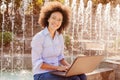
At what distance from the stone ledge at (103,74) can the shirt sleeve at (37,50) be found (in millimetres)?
1602

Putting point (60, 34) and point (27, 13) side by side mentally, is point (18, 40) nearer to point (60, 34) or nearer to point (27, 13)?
point (27, 13)

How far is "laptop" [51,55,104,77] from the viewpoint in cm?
226

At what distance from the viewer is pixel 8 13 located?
1156 cm

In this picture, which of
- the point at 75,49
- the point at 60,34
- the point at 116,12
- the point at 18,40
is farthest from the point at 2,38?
the point at 60,34

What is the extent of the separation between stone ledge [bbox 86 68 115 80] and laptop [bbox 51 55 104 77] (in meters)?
1.50

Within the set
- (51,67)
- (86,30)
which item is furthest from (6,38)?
(51,67)

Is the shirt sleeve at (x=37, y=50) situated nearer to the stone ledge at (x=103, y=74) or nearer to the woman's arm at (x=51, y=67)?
the woman's arm at (x=51, y=67)

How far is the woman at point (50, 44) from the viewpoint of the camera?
7.92ft

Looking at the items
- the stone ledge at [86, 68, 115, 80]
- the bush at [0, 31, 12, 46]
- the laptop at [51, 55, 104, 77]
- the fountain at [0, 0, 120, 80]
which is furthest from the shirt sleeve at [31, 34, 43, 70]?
the bush at [0, 31, 12, 46]

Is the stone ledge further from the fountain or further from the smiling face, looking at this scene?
the fountain

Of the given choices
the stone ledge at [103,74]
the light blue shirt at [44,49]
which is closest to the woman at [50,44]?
the light blue shirt at [44,49]

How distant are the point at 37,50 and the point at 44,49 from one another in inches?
2.7

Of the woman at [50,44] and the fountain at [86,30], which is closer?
the woman at [50,44]

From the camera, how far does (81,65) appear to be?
7.65 ft
